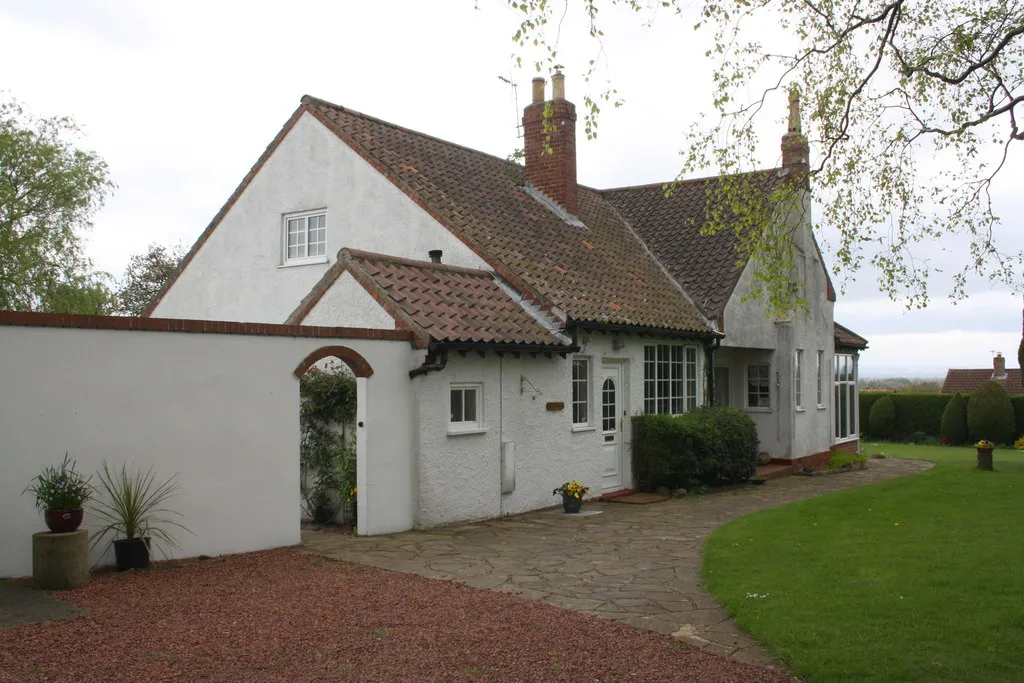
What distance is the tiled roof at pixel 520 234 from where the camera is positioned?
14.8 meters

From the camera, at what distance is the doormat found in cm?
1526

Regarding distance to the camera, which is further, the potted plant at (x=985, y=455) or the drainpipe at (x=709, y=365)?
the potted plant at (x=985, y=455)

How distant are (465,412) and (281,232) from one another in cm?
664

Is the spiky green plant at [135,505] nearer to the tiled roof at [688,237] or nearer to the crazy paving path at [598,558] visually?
the crazy paving path at [598,558]

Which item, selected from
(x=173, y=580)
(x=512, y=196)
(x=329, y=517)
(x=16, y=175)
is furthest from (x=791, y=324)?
(x=16, y=175)

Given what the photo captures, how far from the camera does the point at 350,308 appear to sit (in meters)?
12.5

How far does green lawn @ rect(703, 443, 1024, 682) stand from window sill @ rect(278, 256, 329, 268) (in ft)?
29.3

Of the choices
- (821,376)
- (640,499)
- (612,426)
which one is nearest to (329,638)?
(640,499)

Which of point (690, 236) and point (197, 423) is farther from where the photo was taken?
point (690, 236)

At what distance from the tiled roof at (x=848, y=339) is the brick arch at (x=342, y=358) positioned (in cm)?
1795

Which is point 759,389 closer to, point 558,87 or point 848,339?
point 848,339

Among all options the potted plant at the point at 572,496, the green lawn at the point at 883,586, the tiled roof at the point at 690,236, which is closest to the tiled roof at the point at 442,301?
the potted plant at the point at 572,496

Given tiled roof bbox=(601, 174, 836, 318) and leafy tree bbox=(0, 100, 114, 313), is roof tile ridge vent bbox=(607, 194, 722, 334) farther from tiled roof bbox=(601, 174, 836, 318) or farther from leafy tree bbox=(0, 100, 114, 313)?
leafy tree bbox=(0, 100, 114, 313)

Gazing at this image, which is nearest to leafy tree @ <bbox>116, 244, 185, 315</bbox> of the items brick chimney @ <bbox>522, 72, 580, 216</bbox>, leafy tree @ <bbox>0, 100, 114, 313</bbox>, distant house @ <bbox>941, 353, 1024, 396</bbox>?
leafy tree @ <bbox>0, 100, 114, 313</bbox>
